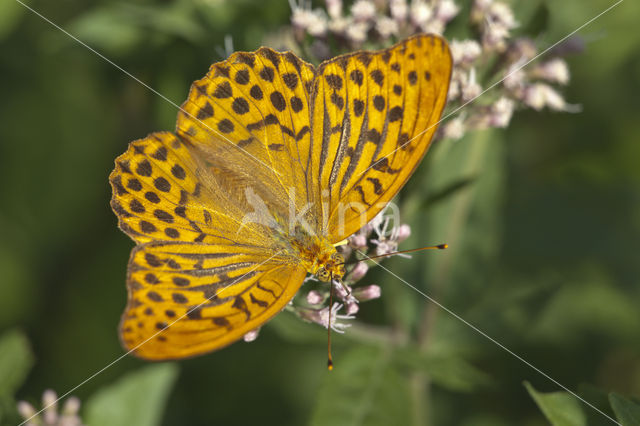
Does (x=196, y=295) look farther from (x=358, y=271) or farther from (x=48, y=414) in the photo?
(x=48, y=414)

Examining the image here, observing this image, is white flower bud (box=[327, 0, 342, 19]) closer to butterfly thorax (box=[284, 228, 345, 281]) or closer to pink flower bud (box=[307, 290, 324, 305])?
butterfly thorax (box=[284, 228, 345, 281])

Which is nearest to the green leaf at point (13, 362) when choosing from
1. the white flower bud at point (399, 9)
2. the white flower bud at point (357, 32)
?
the white flower bud at point (357, 32)

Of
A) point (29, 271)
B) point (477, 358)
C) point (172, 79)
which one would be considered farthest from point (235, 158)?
point (29, 271)

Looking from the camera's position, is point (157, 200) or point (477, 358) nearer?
point (157, 200)

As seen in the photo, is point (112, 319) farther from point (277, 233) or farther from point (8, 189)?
point (277, 233)

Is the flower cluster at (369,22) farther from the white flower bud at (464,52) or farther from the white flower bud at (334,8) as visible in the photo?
the white flower bud at (464,52)
